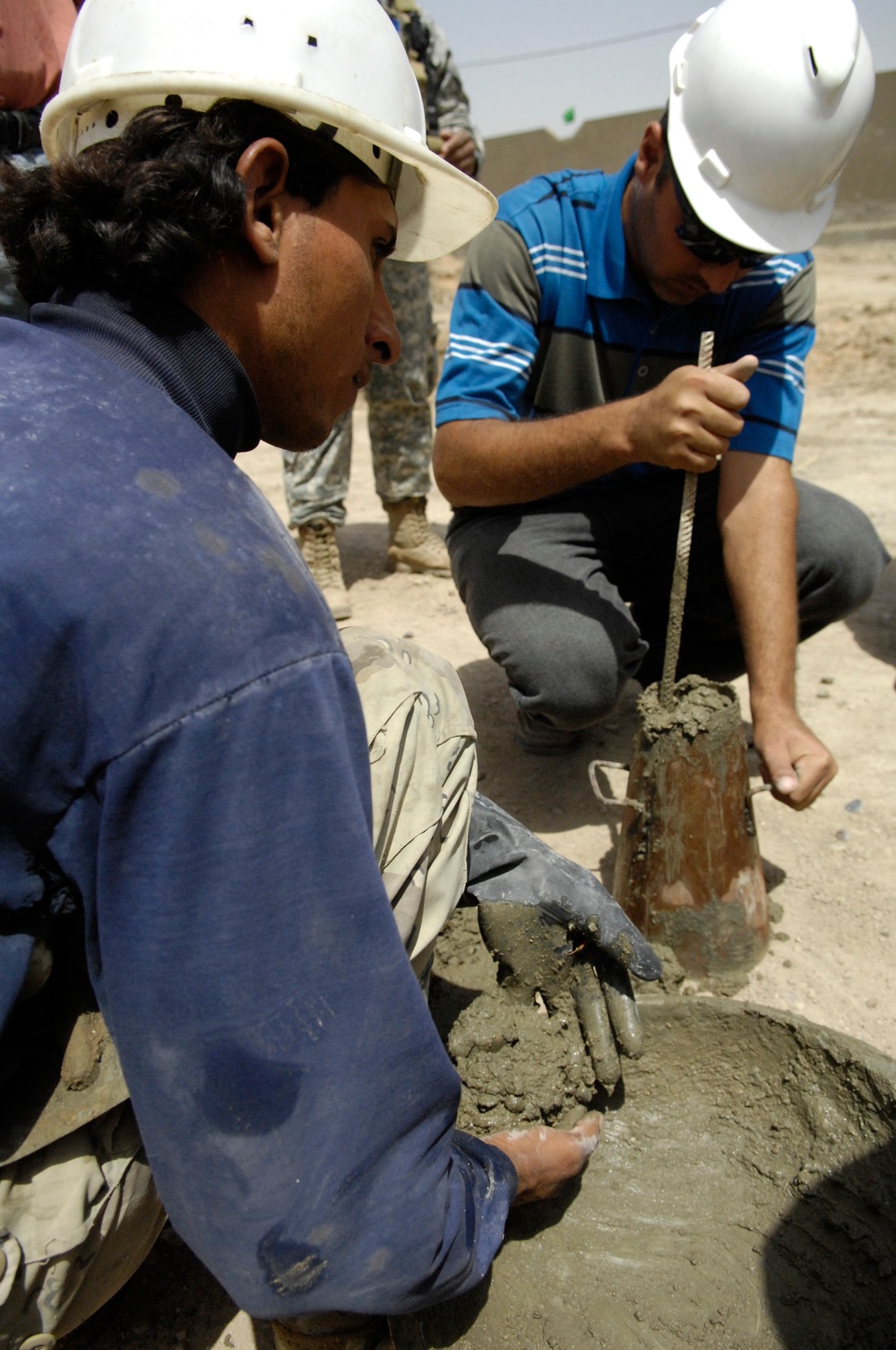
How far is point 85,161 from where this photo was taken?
45.3 inches

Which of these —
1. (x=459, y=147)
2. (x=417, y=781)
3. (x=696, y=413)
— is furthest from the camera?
(x=459, y=147)

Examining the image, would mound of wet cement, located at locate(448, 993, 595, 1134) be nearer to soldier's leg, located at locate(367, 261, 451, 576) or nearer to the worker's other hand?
soldier's leg, located at locate(367, 261, 451, 576)

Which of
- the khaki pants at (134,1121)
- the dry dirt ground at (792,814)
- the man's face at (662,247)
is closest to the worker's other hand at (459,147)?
the dry dirt ground at (792,814)

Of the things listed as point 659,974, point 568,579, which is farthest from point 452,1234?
point 568,579

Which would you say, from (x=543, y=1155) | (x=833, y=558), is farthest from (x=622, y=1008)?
(x=833, y=558)

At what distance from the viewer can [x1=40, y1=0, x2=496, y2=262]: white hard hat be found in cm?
117

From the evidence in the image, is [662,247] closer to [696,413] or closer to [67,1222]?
[696,413]

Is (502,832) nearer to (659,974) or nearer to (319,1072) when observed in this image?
(659,974)

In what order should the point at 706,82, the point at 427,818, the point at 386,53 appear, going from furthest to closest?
1. the point at 706,82
2. the point at 427,818
3. the point at 386,53

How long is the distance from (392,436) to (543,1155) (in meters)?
3.34

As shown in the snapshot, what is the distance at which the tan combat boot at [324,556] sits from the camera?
13.4ft

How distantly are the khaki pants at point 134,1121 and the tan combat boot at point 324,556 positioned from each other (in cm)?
231

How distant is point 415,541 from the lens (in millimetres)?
4438

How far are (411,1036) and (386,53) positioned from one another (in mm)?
1299
